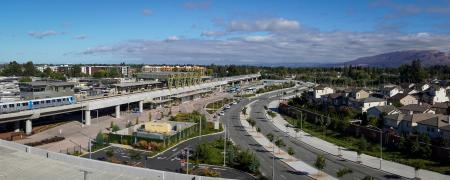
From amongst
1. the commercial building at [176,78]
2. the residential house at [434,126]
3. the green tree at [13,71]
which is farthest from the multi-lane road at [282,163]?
the green tree at [13,71]

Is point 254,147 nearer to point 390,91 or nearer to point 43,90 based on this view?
point 43,90

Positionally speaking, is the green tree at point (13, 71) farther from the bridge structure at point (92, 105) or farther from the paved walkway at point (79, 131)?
the paved walkway at point (79, 131)

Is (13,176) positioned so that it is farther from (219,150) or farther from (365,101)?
(365,101)

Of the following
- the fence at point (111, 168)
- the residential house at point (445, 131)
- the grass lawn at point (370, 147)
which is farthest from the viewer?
the residential house at point (445, 131)

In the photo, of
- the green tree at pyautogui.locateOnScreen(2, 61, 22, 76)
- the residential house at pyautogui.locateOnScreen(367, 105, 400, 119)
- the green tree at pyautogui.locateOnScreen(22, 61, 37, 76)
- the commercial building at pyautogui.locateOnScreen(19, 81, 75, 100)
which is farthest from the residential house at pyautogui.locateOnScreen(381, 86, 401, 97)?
the green tree at pyautogui.locateOnScreen(2, 61, 22, 76)

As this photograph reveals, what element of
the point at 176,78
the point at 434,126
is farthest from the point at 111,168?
the point at 176,78
